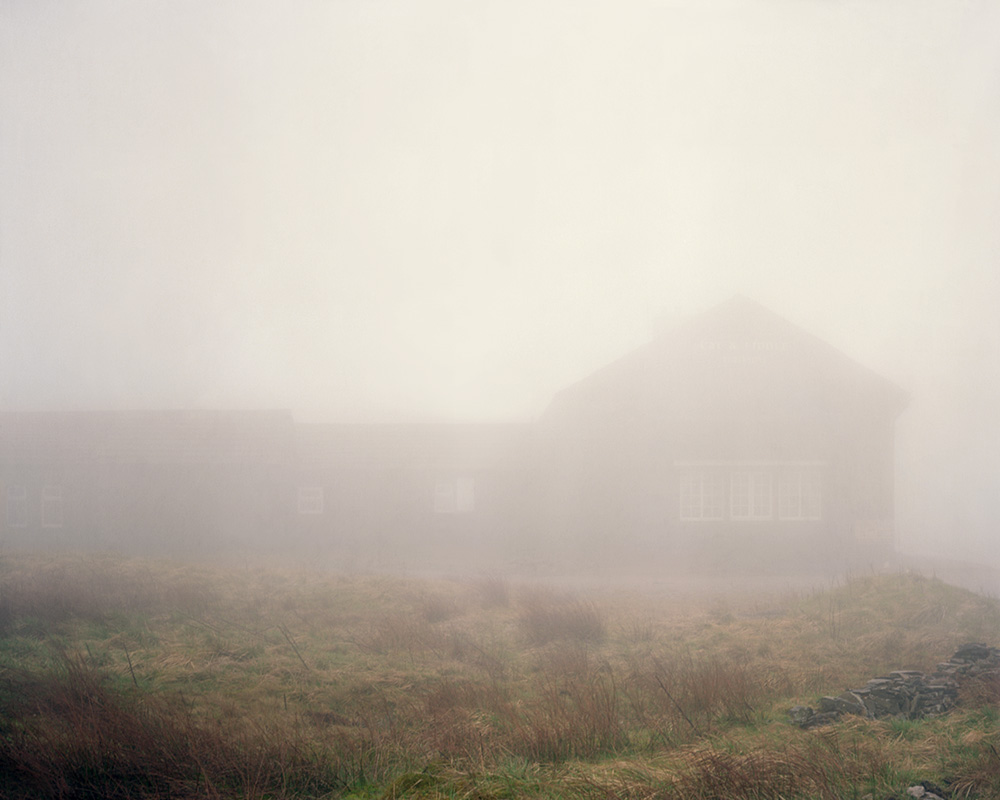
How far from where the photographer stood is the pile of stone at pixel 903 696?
18.7 feet

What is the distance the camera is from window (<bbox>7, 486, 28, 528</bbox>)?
2300 centimetres

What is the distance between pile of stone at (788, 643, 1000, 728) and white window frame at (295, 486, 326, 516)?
19565mm

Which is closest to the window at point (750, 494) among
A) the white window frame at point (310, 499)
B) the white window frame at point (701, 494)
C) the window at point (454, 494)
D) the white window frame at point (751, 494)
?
the white window frame at point (751, 494)

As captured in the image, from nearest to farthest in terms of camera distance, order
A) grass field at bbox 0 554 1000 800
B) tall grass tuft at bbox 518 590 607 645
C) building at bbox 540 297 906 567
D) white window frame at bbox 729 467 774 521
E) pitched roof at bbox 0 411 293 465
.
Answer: grass field at bbox 0 554 1000 800 → tall grass tuft at bbox 518 590 607 645 → building at bbox 540 297 906 567 → white window frame at bbox 729 467 774 521 → pitched roof at bbox 0 411 293 465

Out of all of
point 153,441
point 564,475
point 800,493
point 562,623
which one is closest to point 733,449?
point 800,493

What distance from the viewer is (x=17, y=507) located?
23.1m

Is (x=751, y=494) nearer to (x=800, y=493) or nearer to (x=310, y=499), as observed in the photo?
(x=800, y=493)

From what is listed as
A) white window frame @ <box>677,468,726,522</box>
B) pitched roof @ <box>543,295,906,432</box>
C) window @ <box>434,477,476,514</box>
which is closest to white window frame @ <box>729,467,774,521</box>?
white window frame @ <box>677,468,726,522</box>

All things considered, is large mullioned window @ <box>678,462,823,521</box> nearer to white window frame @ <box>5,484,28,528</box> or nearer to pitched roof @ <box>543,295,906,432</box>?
pitched roof @ <box>543,295,906,432</box>

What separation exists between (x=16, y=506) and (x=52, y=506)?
1.16m

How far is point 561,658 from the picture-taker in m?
7.75

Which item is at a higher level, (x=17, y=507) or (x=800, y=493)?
(x=800, y=493)

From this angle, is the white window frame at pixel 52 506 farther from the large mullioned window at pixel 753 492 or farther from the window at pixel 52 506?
the large mullioned window at pixel 753 492

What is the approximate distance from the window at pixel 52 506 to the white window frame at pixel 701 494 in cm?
2124
